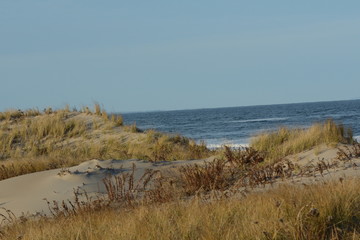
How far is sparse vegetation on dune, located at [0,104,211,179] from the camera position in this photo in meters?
17.4

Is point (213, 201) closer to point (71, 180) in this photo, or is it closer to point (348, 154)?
point (71, 180)

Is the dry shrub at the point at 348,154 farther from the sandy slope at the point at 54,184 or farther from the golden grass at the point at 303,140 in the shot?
the sandy slope at the point at 54,184

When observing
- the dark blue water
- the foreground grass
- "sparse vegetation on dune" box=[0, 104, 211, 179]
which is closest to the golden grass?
the dark blue water

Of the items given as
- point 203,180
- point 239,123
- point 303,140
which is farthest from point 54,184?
point 239,123

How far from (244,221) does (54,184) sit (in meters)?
5.92

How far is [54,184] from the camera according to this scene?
10508mm

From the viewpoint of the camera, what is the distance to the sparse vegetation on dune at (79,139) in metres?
17.4

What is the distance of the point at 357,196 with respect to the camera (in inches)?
225

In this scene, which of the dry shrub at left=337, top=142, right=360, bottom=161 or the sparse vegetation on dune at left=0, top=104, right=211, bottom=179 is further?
the sparse vegetation on dune at left=0, top=104, right=211, bottom=179

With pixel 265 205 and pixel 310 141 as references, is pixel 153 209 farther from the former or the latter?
pixel 310 141

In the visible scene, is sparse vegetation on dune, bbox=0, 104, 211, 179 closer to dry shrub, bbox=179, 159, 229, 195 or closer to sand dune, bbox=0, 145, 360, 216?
sand dune, bbox=0, 145, 360, 216

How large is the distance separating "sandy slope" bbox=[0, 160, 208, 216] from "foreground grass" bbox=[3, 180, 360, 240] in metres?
3.32

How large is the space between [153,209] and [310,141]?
7670 millimetres

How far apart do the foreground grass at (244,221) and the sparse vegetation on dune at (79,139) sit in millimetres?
9220
